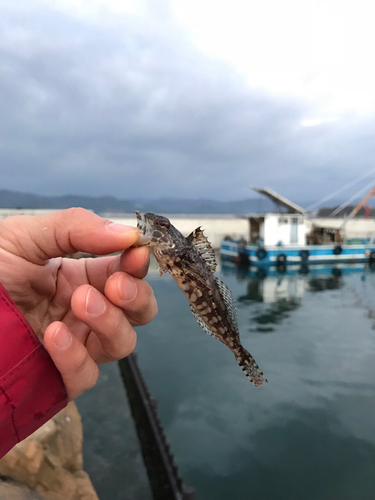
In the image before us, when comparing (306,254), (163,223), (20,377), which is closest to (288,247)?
(306,254)

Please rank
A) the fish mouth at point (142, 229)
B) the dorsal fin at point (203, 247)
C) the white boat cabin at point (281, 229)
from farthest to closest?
the white boat cabin at point (281, 229)
the dorsal fin at point (203, 247)
the fish mouth at point (142, 229)

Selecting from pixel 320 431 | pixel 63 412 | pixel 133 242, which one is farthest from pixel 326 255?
pixel 133 242

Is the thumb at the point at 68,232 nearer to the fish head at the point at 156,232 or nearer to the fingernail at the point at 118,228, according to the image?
the fingernail at the point at 118,228

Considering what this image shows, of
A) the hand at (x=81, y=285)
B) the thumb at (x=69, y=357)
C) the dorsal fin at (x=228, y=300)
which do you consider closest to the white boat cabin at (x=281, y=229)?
the dorsal fin at (x=228, y=300)

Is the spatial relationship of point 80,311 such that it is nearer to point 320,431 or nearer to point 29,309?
point 29,309

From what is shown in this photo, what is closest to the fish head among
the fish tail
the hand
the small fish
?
the small fish

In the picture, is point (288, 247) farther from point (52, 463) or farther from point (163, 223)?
point (163, 223)
